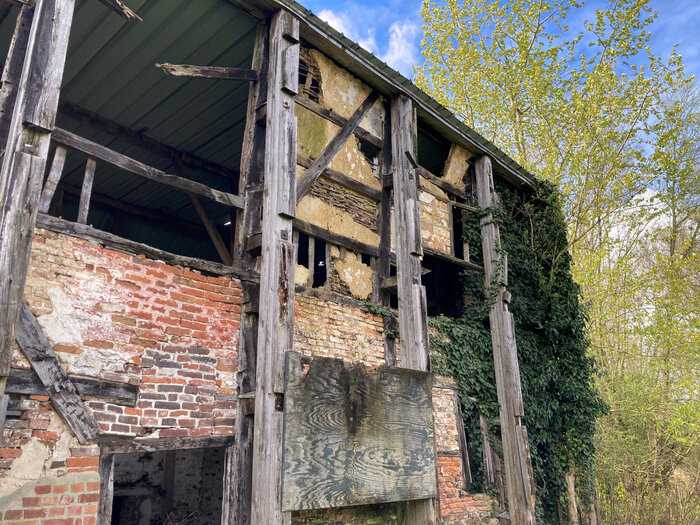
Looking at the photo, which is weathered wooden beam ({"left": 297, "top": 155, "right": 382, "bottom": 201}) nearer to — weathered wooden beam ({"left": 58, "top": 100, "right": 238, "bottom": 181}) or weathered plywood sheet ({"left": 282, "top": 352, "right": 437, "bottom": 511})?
weathered plywood sheet ({"left": 282, "top": 352, "right": 437, "bottom": 511})

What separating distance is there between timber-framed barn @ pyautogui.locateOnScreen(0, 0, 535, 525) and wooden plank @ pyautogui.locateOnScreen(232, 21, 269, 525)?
0.02 m

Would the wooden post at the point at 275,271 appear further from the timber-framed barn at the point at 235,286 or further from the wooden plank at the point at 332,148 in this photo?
the wooden plank at the point at 332,148

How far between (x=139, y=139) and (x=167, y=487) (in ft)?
19.3

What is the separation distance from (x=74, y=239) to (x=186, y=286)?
3.59 ft

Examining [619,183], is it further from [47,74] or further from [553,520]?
[47,74]

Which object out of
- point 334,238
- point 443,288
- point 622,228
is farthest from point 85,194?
point 622,228

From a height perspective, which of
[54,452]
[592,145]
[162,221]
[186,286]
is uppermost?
[592,145]

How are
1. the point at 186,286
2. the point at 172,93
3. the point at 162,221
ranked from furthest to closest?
the point at 162,221 → the point at 172,93 → the point at 186,286

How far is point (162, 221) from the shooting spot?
10.4 m

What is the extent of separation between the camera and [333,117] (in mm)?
6887

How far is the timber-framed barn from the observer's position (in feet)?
13.1

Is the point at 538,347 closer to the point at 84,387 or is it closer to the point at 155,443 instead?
the point at 155,443

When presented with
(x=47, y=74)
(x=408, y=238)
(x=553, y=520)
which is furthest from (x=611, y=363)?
(x=47, y=74)

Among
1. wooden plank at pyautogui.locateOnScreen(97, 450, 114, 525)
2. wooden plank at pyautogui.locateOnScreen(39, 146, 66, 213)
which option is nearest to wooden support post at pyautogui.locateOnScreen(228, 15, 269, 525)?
wooden plank at pyautogui.locateOnScreen(97, 450, 114, 525)
